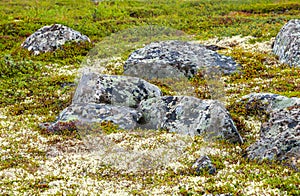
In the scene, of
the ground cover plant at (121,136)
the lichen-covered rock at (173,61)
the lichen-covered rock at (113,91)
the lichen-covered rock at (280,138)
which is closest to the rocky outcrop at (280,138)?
the lichen-covered rock at (280,138)

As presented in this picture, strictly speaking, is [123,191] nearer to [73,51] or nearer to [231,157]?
[231,157]

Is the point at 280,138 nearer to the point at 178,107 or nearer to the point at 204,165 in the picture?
the point at 204,165

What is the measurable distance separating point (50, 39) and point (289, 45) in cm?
1982

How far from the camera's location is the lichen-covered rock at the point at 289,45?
1188 inches

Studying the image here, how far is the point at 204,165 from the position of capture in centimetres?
1538

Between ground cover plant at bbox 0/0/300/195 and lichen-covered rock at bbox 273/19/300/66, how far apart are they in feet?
2.24

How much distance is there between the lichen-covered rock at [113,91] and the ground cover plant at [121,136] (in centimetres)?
210

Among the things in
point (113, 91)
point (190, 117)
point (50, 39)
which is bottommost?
point (190, 117)

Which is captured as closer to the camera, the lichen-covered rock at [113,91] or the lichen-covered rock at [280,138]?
the lichen-covered rock at [280,138]

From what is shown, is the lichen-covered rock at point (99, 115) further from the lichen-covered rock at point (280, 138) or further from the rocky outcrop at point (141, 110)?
the lichen-covered rock at point (280, 138)

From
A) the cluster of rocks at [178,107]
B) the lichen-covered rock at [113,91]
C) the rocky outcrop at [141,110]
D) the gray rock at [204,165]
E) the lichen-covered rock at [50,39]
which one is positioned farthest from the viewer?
the lichen-covered rock at [50,39]

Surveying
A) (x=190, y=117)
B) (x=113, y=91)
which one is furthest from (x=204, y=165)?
(x=113, y=91)

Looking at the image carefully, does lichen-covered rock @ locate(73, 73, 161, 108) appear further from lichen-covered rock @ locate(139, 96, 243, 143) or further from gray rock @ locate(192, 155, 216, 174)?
gray rock @ locate(192, 155, 216, 174)

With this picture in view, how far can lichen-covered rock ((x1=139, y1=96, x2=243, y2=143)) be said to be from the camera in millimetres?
18438
